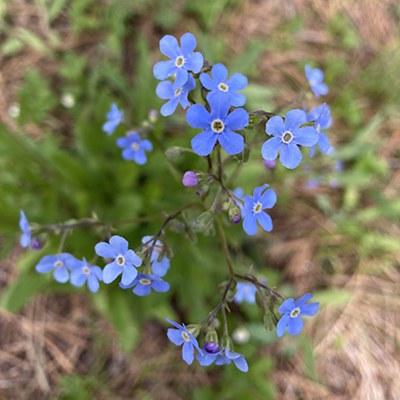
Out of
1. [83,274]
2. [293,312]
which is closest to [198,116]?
[293,312]

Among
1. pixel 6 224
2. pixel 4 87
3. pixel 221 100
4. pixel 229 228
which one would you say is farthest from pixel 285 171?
pixel 4 87

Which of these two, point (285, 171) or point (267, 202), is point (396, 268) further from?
point (267, 202)

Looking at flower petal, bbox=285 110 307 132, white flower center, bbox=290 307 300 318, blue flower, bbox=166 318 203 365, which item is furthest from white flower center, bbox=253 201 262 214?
blue flower, bbox=166 318 203 365

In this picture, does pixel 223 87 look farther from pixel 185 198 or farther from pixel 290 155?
pixel 185 198

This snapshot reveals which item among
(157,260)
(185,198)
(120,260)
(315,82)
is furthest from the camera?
(185,198)

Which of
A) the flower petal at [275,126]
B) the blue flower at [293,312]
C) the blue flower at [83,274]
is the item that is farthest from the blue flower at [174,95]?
the blue flower at [293,312]

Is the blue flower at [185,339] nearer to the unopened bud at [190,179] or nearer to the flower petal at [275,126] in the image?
the unopened bud at [190,179]

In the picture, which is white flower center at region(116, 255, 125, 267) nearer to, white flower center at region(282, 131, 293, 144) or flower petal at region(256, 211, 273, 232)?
flower petal at region(256, 211, 273, 232)
